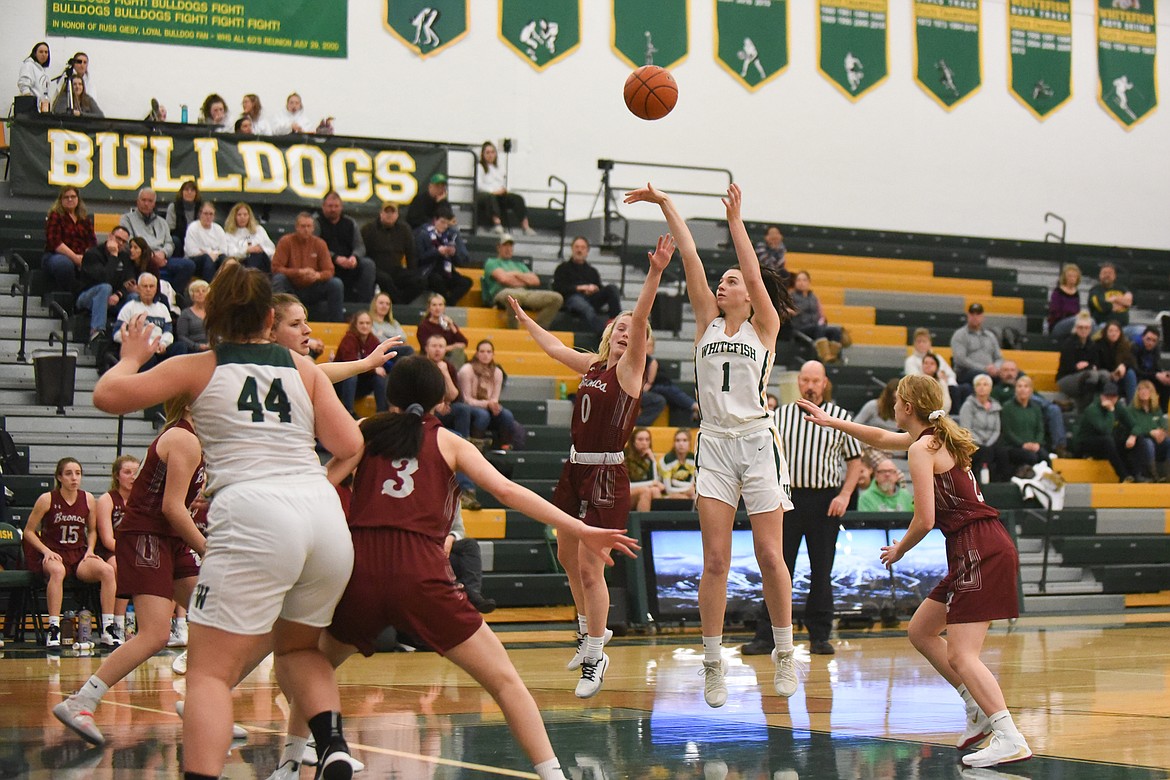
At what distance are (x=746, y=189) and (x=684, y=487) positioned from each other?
30.7 ft

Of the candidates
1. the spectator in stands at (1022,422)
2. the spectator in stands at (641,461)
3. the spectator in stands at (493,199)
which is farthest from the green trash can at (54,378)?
the spectator in stands at (1022,422)

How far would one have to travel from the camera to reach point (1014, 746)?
5.38m

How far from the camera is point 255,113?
1797 centimetres

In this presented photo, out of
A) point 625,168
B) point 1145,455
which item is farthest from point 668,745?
point 625,168

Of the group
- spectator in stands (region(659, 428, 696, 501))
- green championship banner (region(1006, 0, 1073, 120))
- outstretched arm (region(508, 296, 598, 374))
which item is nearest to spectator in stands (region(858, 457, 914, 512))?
spectator in stands (region(659, 428, 696, 501))

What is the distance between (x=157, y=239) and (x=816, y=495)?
27.3ft

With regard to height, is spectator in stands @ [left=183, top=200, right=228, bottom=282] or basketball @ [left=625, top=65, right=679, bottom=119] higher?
basketball @ [left=625, top=65, right=679, bottom=119]

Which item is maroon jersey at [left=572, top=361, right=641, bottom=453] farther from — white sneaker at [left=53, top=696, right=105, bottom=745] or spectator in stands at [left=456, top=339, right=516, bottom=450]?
spectator in stands at [left=456, top=339, right=516, bottom=450]

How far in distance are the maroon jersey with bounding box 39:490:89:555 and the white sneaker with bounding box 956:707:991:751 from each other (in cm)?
750

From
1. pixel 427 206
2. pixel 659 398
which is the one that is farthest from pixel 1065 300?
pixel 427 206

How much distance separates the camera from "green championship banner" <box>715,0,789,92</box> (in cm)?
2130

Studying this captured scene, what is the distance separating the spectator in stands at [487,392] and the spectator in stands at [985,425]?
5.32m

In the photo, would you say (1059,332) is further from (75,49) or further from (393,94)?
(75,49)

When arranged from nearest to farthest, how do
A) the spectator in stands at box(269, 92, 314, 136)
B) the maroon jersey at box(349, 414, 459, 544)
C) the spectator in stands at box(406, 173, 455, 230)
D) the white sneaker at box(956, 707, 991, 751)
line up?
the maroon jersey at box(349, 414, 459, 544) → the white sneaker at box(956, 707, 991, 751) → the spectator in stands at box(406, 173, 455, 230) → the spectator in stands at box(269, 92, 314, 136)
